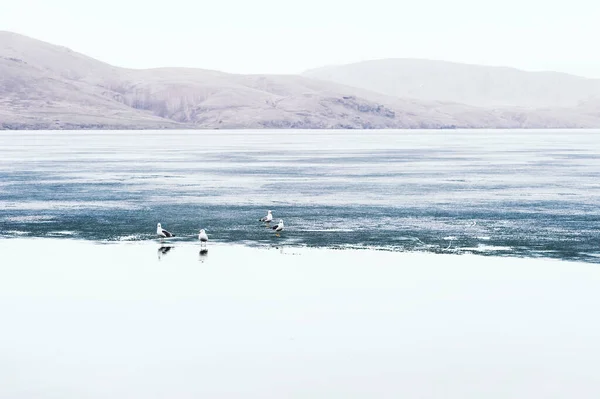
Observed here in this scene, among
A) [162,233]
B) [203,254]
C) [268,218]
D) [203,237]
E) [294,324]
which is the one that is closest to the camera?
[294,324]

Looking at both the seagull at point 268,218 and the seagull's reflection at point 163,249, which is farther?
the seagull at point 268,218

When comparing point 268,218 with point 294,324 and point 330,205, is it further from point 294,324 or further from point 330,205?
point 294,324

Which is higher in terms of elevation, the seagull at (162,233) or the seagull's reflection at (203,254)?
the seagull at (162,233)

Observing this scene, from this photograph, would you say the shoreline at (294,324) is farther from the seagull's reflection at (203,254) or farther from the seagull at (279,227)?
the seagull at (279,227)

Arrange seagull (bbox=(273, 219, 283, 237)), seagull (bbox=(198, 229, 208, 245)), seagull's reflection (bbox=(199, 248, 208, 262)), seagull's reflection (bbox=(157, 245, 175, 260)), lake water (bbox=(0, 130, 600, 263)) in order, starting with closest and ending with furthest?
seagull's reflection (bbox=(199, 248, 208, 262)), seagull's reflection (bbox=(157, 245, 175, 260)), seagull (bbox=(198, 229, 208, 245)), lake water (bbox=(0, 130, 600, 263)), seagull (bbox=(273, 219, 283, 237))

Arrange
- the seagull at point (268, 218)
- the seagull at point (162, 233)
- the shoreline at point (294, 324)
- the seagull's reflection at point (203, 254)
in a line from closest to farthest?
the shoreline at point (294, 324) → the seagull's reflection at point (203, 254) → the seagull at point (162, 233) → the seagull at point (268, 218)

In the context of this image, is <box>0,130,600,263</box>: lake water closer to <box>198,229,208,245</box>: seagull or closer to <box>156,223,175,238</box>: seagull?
<box>156,223,175,238</box>: seagull

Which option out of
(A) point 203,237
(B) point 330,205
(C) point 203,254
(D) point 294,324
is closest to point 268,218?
(A) point 203,237

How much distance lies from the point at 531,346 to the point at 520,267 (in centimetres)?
724

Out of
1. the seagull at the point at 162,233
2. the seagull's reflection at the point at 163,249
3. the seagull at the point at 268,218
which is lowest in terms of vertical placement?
the seagull's reflection at the point at 163,249

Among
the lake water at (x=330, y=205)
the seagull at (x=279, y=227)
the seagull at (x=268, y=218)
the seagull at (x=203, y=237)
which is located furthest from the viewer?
the seagull at (x=268, y=218)

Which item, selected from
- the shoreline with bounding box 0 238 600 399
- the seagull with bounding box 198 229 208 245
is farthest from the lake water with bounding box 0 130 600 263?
the shoreline with bounding box 0 238 600 399

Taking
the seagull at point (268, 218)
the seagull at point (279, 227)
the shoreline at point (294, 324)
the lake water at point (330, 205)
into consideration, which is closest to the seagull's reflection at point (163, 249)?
the shoreline at point (294, 324)

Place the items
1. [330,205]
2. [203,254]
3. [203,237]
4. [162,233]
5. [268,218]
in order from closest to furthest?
[203,254], [203,237], [162,233], [268,218], [330,205]
